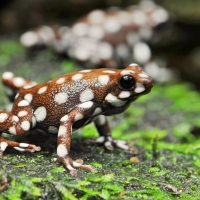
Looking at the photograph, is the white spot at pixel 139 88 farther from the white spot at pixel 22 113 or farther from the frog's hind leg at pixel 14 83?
the frog's hind leg at pixel 14 83

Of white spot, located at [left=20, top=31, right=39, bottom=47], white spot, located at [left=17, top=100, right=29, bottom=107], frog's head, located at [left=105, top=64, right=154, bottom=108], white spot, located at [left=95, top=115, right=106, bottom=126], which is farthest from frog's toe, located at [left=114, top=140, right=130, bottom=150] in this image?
white spot, located at [left=20, top=31, right=39, bottom=47]

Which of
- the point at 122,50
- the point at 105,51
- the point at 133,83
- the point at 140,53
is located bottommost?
the point at 140,53

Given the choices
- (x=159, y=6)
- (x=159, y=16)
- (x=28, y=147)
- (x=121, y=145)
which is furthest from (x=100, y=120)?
(x=159, y=6)

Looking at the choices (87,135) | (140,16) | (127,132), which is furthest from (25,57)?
(87,135)

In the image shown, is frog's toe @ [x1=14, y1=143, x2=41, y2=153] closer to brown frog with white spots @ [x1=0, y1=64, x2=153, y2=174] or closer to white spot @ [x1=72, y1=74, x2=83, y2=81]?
brown frog with white spots @ [x1=0, y1=64, x2=153, y2=174]

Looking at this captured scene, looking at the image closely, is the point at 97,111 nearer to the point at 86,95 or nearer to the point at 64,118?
the point at 86,95

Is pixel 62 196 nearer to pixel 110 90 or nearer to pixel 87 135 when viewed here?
pixel 110 90
